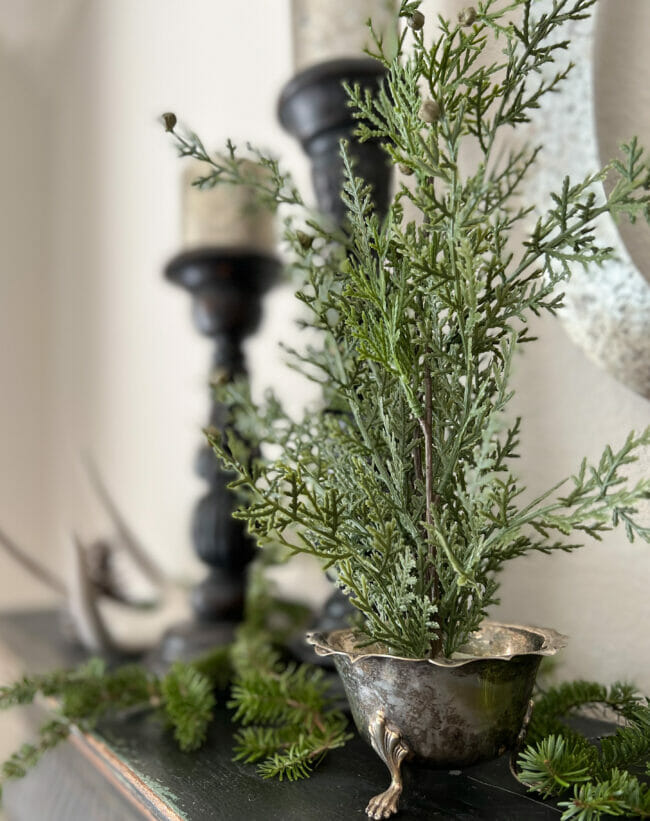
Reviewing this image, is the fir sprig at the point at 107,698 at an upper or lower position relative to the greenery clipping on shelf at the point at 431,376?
lower

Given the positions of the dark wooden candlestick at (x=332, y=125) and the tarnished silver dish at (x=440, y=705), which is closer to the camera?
the tarnished silver dish at (x=440, y=705)

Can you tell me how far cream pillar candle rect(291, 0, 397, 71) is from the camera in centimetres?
56

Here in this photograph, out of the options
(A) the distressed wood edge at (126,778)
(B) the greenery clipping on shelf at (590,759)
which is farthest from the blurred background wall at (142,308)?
(A) the distressed wood edge at (126,778)

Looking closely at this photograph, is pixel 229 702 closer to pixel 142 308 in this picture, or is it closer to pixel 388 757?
pixel 388 757

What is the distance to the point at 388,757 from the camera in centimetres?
33

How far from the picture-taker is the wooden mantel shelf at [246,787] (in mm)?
333

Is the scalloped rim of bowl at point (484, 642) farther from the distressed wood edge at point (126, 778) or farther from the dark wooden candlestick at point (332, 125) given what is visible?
the dark wooden candlestick at point (332, 125)

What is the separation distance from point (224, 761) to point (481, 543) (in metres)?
0.21

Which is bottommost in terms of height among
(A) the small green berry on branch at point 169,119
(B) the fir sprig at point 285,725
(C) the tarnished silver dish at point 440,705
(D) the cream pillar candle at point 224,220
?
(B) the fir sprig at point 285,725

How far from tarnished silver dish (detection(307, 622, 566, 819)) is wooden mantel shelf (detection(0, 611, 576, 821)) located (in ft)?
0.08

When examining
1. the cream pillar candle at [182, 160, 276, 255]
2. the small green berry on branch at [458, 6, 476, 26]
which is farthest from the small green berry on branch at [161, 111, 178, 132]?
the cream pillar candle at [182, 160, 276, 255]

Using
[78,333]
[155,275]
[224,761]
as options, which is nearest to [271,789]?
[224,761]

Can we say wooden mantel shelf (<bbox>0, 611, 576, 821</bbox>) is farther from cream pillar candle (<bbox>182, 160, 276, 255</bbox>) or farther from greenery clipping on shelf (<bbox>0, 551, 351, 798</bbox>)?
cream pillar candle (<bbox>182, 160, 276, 255</bbox>)

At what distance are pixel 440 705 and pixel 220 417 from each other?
0.43 metres
